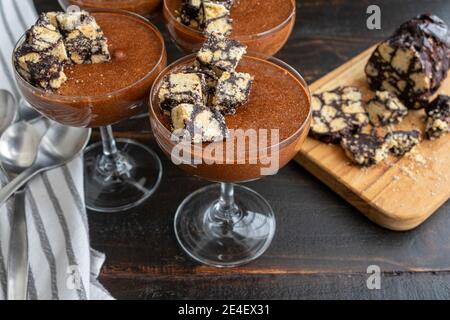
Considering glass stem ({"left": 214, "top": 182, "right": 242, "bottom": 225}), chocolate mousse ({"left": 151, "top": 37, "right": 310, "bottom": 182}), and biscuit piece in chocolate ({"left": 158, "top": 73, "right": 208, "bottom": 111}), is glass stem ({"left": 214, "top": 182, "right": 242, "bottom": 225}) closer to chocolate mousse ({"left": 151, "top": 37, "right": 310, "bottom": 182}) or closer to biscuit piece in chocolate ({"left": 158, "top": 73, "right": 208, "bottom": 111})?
chocolate mousse ({"left": 151, "top": 37, "right": 310, "bottom": 182})

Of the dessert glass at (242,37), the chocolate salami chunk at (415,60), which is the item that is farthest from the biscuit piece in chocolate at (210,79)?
the chocolate salami chunk at (415,60)

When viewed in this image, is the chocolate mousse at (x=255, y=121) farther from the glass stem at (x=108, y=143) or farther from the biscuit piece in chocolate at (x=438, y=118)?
the biscuit piece in chocolate at (x=438, y=118)

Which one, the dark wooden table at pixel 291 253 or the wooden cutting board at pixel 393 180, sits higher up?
the wooden cutting board at pixel 393 180

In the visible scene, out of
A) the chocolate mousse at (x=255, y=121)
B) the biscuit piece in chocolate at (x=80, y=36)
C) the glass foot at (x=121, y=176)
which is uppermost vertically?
the biscuit piece in chocolate at (x=80, y=36)

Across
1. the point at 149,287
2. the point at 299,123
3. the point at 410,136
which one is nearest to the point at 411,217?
the point at 410,136

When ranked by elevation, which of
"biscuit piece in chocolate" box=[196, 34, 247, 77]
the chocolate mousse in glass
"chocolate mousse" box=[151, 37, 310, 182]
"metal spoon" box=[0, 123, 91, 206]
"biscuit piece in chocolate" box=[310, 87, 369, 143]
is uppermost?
"biscuit piece in chocolate" box=[196, 34, 247, 77]

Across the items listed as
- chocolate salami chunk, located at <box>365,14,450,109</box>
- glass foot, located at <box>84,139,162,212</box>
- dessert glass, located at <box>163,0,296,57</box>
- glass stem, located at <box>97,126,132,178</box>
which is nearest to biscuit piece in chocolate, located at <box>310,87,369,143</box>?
chocolate salami chunk, located at <box>365,14,450,109</box>

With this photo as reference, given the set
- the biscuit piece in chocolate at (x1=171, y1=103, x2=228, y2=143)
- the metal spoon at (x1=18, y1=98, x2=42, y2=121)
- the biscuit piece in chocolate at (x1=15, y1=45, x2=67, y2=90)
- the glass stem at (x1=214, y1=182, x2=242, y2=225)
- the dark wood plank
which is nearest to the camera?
the biscuit piece in chocolate at (x1=171, y1=103, x2=228, y2=143)

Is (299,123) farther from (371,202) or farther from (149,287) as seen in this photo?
(149,287)
